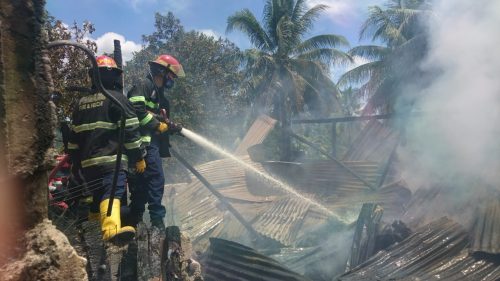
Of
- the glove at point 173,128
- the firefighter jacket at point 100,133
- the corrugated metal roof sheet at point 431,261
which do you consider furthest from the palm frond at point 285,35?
the firefighter jacket at point 100,133

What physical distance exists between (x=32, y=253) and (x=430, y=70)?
35.4ft

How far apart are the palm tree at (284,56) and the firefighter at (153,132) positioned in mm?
17322

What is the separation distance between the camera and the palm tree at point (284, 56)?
22.0 metres

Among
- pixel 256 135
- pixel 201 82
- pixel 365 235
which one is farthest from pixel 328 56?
pixel 365 235

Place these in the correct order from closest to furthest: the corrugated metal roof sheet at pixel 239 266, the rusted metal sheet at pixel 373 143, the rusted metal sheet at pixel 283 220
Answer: the corrugated metal roof sheet at pixel 239 266 < the rusted metal sheet at pixel 283 220 < the rusted metal sheet at pixel 373 143

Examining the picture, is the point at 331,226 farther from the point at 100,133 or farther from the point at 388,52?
the point at 388,52

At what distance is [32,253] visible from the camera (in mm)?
1305

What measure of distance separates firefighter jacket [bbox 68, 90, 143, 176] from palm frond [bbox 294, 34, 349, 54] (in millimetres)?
20265

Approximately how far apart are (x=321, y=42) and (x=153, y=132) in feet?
64.6

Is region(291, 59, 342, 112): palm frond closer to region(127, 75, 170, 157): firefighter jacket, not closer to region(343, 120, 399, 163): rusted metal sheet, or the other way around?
region(343, 120, 399, 163): rusted metal sheet

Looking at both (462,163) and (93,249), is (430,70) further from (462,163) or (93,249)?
(93,249)

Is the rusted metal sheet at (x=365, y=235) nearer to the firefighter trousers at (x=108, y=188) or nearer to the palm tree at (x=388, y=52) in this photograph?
the firefighter trousers at (x=108, y=188)

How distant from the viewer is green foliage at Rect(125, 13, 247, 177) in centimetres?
2003

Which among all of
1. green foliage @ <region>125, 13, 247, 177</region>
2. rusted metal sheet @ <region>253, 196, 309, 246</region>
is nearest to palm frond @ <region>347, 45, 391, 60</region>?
green foliage @ <region>125, 13, 247, 177</region>
